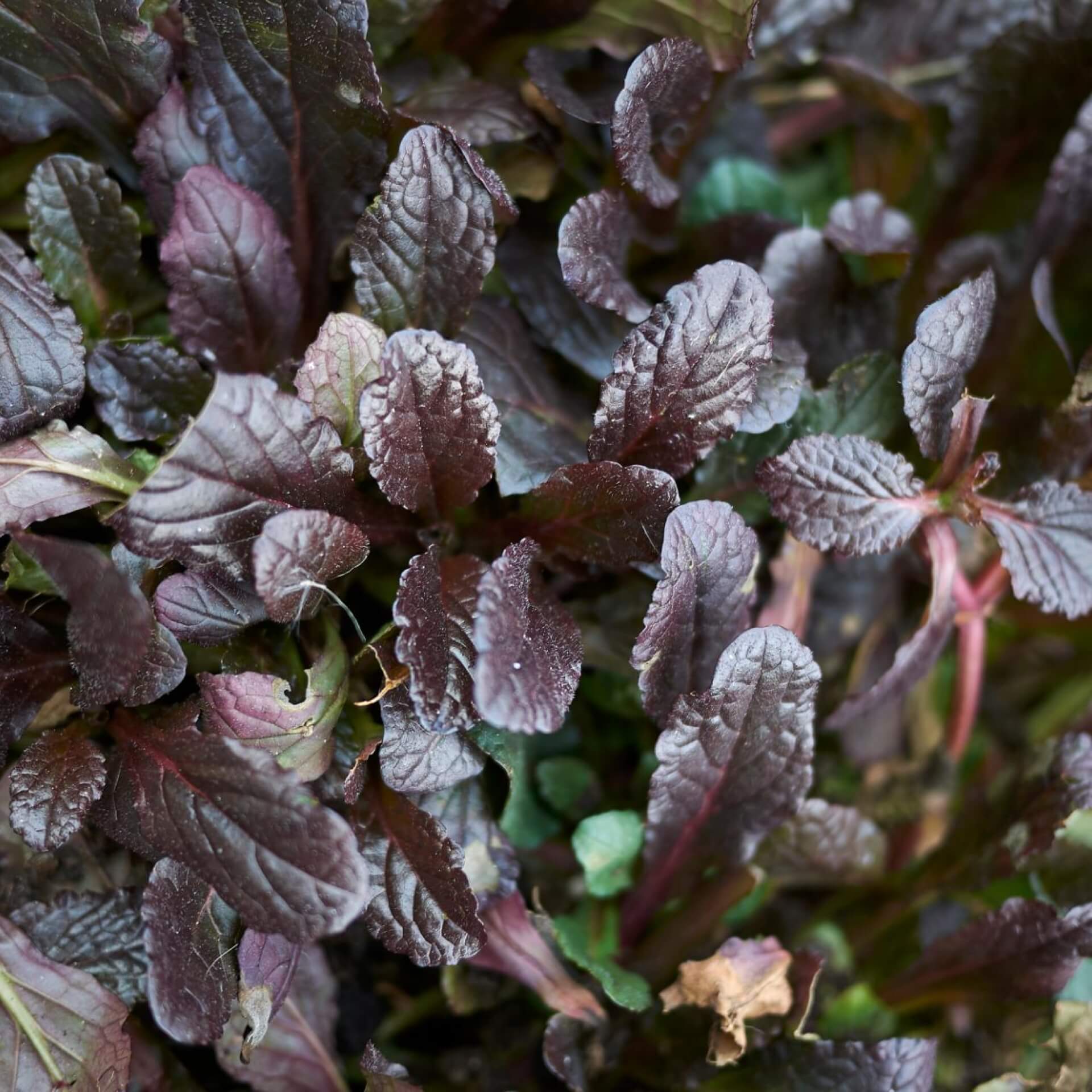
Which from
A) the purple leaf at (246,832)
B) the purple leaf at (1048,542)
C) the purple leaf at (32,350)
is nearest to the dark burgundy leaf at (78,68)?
Result: the purple leaf at (32,350)

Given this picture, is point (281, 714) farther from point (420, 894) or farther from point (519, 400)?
point (519, 400)

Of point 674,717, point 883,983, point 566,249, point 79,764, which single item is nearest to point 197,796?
point 79,764

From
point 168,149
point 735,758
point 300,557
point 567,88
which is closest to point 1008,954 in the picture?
point 735,758

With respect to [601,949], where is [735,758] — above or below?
above

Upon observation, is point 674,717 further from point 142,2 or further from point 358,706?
point 142,2

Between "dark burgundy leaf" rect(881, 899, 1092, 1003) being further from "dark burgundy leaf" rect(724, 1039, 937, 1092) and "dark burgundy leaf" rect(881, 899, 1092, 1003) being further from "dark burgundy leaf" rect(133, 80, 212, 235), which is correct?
"dark burgundy leaf" rect(133, 80, 212, 235)

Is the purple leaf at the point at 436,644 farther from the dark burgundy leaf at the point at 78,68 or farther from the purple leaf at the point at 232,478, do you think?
the dark burgundy leaf at the point at 78,68

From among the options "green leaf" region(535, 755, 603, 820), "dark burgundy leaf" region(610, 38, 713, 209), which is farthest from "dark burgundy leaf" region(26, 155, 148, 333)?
"green leaf" region(535, 755, 603, 820)
